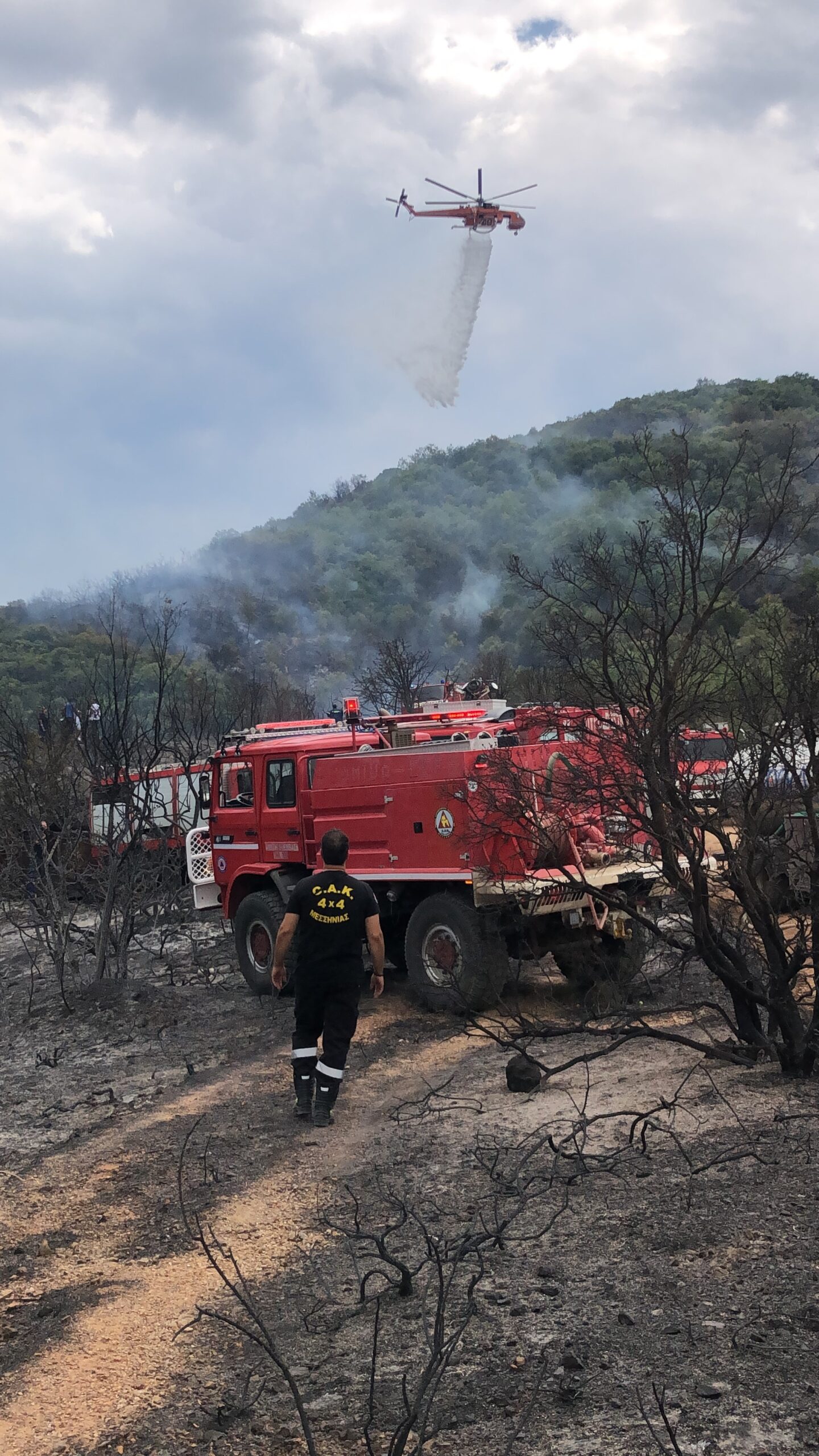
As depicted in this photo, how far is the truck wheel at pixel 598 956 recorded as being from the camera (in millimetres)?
9008

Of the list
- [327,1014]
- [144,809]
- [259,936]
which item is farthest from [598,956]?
[144,809]

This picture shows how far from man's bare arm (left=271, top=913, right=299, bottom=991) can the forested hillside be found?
35635 mm

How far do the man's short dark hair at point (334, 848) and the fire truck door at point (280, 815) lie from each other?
3.76 meters

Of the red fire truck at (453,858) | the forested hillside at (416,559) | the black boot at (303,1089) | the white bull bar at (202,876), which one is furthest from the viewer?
the forested hillside at (416,559)

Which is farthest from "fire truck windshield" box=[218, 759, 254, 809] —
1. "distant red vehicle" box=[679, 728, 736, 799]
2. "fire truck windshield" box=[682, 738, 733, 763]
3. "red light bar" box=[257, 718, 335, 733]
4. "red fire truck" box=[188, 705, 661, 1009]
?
"distant red vehicle" box=[679, 728, 736, 799]

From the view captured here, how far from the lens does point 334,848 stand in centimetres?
661

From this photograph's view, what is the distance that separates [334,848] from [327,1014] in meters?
0.95

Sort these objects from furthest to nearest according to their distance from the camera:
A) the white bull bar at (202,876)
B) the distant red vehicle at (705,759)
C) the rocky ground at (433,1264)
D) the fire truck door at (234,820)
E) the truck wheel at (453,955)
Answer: the white bull bar at (202,876), the fire truck door at (234,820), the truck wheel at (453,955), the distant red vehicle at (705,759), the rocky ground at (433,1264)

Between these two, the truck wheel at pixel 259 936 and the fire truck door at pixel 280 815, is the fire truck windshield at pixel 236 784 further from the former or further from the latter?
the truck wheel at pixel 259 936

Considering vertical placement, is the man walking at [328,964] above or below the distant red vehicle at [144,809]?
below

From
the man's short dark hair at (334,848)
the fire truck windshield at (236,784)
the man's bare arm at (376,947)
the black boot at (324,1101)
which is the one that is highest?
the fire truck windshield at (236,784)

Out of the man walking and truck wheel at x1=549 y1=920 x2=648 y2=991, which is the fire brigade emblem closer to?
truck wheel at x1=549 y1=920 x2=648 y2=991

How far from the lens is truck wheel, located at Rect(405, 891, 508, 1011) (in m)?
8.75

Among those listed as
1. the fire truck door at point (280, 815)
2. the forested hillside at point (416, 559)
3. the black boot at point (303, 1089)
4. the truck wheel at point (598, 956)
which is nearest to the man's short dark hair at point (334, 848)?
the black boot at point (303, 1089)
